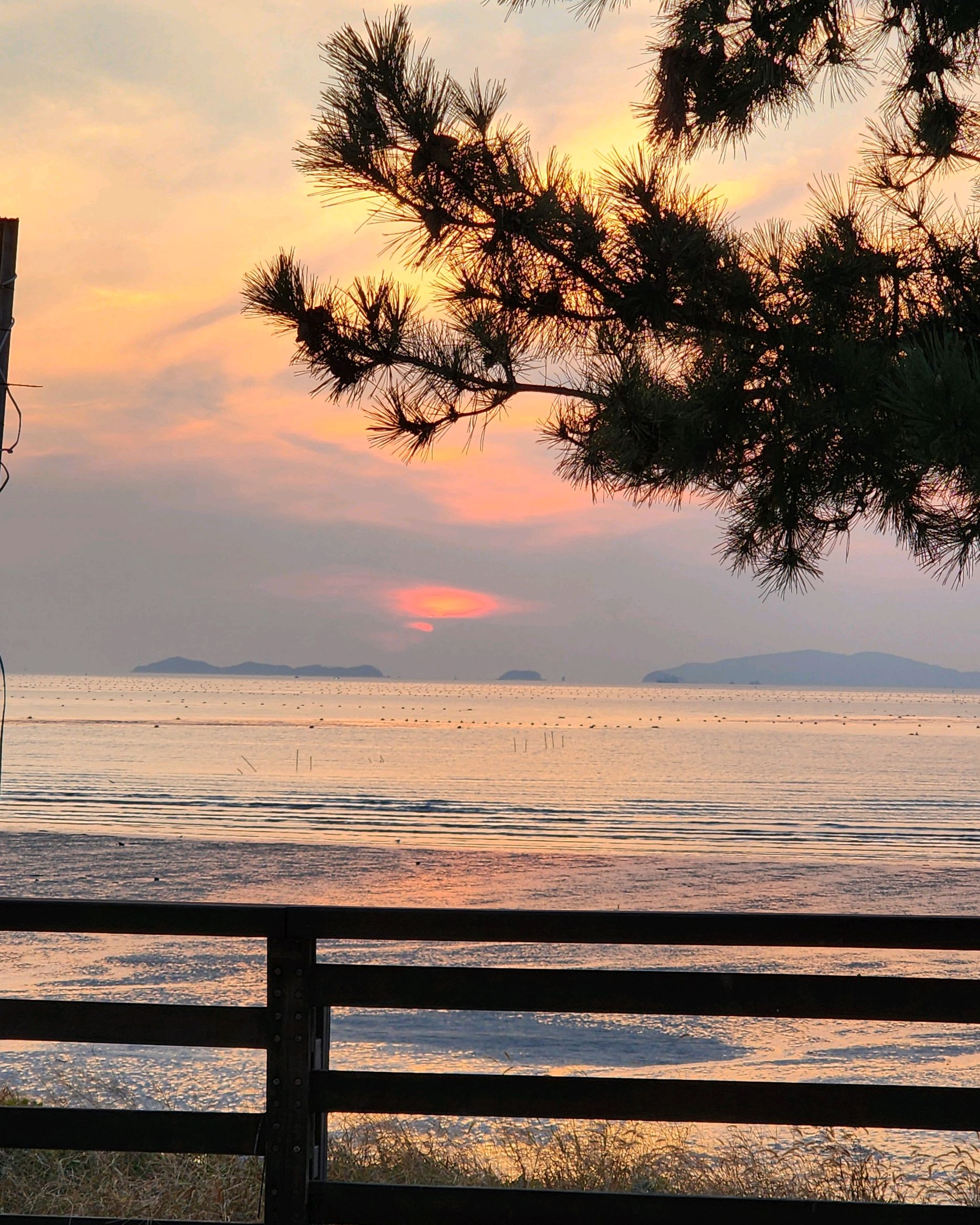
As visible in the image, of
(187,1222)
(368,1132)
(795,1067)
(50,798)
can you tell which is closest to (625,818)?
(50,798)

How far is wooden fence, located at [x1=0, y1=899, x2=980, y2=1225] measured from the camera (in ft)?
10.9

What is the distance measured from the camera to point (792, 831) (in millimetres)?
29219

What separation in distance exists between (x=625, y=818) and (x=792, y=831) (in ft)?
14.3

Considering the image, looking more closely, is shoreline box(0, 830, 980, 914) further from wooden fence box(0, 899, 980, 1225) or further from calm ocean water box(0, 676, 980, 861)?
wooden fence box(0, 899, 980, 1225)

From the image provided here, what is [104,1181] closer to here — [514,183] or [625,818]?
[514,183]

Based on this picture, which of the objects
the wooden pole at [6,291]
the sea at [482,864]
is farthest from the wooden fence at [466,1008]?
the sea at [482,864]

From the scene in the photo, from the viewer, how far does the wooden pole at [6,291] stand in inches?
157

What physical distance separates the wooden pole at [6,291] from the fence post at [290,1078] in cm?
197

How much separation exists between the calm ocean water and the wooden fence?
21743 mm

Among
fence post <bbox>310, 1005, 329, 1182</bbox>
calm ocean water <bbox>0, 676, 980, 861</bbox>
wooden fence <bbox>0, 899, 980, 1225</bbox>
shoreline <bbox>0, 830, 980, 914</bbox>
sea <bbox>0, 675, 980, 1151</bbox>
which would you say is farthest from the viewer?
calm ocean water <bbox>0, 676, 980, 861</bbox>

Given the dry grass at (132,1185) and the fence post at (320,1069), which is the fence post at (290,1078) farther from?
the dry grass at (132,1185)

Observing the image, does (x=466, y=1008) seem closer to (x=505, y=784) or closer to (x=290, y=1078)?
(x=290, y=1078)

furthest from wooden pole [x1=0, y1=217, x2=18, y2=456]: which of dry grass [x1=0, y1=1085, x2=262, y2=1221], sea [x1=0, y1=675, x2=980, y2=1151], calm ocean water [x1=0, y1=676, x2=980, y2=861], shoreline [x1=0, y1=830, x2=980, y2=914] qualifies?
calm ocean water [x1=0, y1=676, x2=980, y2=861]

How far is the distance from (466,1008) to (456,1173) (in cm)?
230
